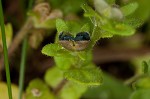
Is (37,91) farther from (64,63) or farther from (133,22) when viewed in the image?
(133,22)

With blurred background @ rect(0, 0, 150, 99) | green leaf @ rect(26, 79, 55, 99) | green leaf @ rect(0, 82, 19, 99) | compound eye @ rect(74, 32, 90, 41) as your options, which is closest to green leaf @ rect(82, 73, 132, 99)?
blurred background @ rect(0, 0, 150, 99)

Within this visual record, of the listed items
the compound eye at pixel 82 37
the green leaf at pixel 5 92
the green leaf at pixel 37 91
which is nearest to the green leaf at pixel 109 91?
the green leaf at pixel 37 91

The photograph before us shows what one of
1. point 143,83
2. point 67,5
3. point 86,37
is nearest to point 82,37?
point 86,37

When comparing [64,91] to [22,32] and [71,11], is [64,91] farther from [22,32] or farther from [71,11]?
[71,11]

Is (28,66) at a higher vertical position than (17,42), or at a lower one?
lower

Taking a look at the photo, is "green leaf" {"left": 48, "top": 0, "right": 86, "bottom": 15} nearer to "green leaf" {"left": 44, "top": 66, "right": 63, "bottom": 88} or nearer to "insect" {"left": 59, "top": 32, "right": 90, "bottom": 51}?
"green leaf" {"left": 44, "top": 66, "right": 63, "bottom": 88}

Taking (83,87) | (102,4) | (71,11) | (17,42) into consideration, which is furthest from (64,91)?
(102,4)
